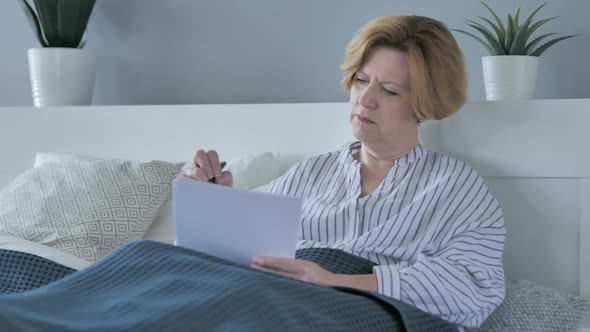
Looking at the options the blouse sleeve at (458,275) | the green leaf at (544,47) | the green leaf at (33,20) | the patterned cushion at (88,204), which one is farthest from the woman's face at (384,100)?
the green leaf at (33,20)

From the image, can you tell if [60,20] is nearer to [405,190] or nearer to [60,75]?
[60,75]

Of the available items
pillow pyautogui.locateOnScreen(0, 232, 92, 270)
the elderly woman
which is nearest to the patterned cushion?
pillow pyautogui.locateOnScreen(0, 232, 92, 270)

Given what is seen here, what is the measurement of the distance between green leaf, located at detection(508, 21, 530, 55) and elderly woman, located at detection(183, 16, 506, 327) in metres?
0.30

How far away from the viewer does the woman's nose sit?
1984mm

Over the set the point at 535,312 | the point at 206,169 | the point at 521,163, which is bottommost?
the point at 535,312

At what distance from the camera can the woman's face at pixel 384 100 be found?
1.99 meters

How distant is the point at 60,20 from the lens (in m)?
2.85

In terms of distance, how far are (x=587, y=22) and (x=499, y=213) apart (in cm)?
74

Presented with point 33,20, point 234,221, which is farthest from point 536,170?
point 33,20

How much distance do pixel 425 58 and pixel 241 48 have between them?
98cm

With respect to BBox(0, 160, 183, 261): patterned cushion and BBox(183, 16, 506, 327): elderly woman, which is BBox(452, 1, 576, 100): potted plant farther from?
BBox(0, 160, 183, 261): patterned cushion

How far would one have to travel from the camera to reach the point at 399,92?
199cm

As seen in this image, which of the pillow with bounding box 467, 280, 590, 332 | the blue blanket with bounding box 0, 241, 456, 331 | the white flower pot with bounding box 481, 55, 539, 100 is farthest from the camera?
the white flower pot with bounding box 481, 55, 539, 100

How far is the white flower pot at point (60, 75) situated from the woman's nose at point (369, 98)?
3.92ft
